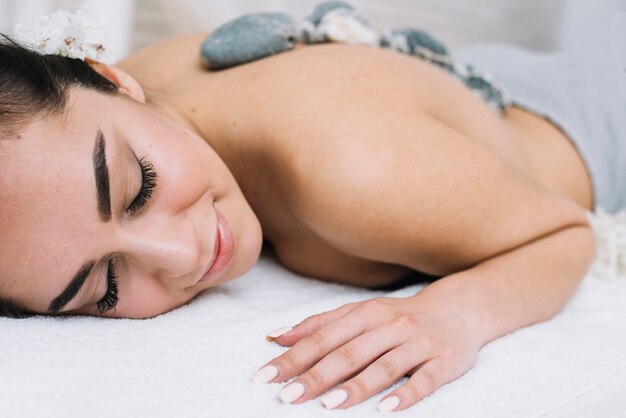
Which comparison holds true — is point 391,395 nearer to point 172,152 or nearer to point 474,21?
point 172,152

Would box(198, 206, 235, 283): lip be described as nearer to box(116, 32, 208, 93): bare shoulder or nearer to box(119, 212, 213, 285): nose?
box(119, 212, 213, 285): nose

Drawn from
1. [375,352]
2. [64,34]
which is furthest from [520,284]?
[64,34]

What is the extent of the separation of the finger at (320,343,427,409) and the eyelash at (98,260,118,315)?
354 mm

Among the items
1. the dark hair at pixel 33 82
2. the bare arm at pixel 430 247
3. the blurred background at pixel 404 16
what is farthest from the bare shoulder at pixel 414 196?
the blurred background at pixel 404 16

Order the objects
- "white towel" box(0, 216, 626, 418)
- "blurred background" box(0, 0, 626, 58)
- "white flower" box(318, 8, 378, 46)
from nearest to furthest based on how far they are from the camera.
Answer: "white towel" box(0, 216, 626, 418), "white flower" box(318, 8, 378, 46), "blurred background" box(0, 0, 626, 58)

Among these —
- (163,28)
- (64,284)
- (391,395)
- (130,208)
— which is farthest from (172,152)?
(163,28)

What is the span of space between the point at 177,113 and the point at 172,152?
0.24 m

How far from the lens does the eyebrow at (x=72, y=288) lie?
0.84 metres

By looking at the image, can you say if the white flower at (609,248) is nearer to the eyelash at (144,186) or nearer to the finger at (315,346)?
the finger at (315,346)

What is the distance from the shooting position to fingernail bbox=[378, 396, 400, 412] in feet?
2.32

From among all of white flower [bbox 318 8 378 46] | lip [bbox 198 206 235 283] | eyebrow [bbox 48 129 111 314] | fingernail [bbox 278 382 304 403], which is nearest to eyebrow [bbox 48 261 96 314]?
eyebrow [bbox 48 129 111 314]

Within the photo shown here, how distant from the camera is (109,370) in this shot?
726mm

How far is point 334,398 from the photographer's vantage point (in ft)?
2.31

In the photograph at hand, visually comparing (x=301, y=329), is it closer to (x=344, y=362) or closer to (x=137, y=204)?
(x=344, y=362)
